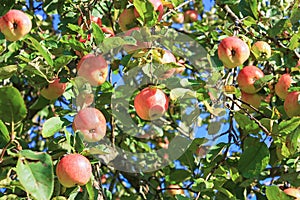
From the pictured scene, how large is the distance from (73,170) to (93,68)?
1.15 ft

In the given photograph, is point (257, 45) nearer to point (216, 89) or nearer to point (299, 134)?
point (216, 89)

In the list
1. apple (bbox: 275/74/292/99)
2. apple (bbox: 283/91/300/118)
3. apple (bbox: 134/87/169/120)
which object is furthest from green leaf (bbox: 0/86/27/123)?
apple (bbox: 275/74/292/99)

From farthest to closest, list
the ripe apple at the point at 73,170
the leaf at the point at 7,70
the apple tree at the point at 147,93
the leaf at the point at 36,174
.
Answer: the leaf at the point at 7,70, the apple tree at the point at 147,93, the ripe apple at the point at 73,170, the leaf at the point at 36,174

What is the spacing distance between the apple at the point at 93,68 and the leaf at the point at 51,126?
17 centimetres

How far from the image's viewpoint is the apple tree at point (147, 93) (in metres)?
1.71

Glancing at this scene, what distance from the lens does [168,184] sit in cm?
253

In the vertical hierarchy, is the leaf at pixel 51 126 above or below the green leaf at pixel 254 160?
above

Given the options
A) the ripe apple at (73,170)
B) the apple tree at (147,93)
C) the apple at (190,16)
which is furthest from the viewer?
the apple at (190,16)

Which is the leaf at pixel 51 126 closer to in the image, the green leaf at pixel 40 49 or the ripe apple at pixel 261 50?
the green leaf at pixel 40 49

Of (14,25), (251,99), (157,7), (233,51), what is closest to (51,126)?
(14,25)

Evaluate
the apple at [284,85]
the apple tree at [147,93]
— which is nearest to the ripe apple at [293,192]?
the apple tree at [147,93]

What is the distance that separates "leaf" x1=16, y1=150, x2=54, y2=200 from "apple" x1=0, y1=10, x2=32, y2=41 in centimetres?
71

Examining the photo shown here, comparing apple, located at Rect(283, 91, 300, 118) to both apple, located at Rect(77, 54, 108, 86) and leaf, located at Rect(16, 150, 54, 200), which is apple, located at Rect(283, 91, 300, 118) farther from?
leaf, located at Rect(16, 150, 54, 200)

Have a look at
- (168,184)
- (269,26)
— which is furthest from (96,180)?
(269,26)
